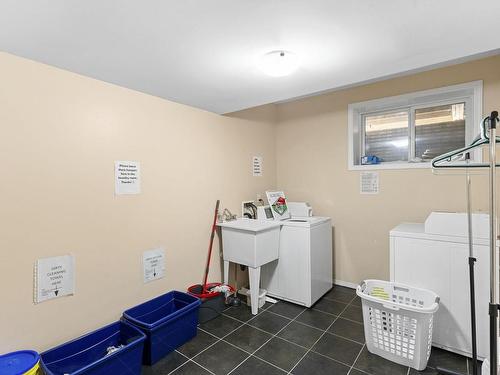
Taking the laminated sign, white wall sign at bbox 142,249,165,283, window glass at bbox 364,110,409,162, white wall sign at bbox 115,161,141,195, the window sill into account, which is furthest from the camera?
the laminated sign

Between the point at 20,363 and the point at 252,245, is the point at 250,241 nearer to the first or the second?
the point at 252,245

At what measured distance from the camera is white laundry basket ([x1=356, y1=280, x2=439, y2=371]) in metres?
1.82

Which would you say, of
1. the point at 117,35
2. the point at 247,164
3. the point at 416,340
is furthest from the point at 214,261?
the point at 117,35

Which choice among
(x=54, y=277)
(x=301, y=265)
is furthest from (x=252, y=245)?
(x=54, y=277)

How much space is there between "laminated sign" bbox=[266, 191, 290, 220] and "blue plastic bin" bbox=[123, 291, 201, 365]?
1347mm

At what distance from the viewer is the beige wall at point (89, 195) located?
165 centimetres

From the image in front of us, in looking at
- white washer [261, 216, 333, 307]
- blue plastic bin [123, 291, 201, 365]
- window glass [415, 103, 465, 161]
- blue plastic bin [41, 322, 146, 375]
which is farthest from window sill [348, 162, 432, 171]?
blue plastic bin [41, 322, 146, 375]

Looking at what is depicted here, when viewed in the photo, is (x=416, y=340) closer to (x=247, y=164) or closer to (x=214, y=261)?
(x=214, y=261)

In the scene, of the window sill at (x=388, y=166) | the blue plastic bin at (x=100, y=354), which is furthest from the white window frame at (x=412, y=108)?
the blue plastic bin at (x=100, y=354)

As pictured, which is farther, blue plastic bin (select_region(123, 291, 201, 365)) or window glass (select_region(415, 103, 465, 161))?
window glass (select_region(415, 103, 465, 161))

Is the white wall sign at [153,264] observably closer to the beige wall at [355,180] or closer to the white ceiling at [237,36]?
the white ceiling at [237,36]

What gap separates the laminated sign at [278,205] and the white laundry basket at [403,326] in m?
1.31

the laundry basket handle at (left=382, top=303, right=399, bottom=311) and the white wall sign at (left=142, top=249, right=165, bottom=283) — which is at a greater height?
the white wall sign at (left=142, top=249, right=165, bottom=283)

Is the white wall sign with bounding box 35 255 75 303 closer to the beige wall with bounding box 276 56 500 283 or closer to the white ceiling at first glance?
the white ceiling
